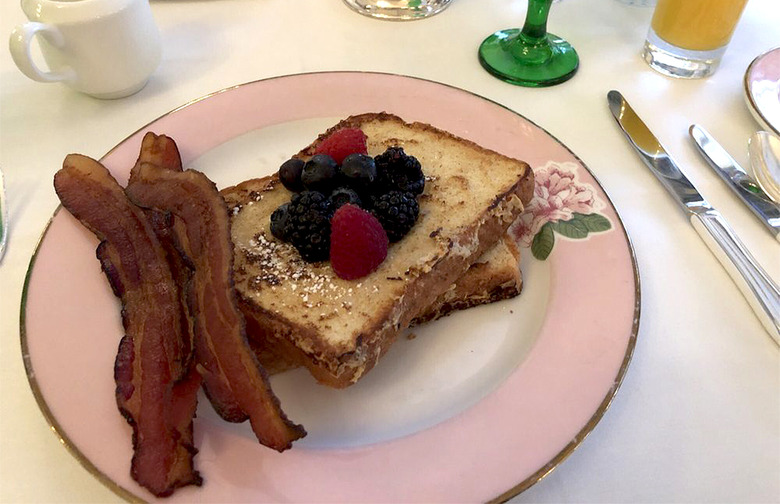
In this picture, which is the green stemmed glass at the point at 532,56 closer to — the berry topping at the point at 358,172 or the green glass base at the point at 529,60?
the green glass base at the point at 529,60

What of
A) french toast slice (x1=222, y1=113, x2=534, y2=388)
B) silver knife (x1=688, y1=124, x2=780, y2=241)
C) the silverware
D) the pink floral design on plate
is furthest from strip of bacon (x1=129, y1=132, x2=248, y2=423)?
silver knife (x1=688, y1=124, x2=780, y2=241)

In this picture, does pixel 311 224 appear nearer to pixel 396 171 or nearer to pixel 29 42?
pixel 396 171

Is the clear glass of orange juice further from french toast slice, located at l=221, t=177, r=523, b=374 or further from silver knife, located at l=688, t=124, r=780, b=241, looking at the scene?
french toast slice, located at l=221, t=177, r=523, b=374

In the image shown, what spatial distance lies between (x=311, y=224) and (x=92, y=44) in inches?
37.4

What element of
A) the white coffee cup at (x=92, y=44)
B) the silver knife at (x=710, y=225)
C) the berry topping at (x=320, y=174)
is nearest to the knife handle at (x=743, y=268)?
the silver knife at (x=710, y=225)

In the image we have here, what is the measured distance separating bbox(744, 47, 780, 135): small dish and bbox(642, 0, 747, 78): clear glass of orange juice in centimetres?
15

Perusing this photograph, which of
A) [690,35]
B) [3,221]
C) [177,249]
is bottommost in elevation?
[3,221]

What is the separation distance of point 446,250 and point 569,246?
0.31 m

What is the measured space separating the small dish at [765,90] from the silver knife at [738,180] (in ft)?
0.45

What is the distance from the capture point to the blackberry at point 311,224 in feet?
3.77

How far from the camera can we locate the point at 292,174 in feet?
4.30

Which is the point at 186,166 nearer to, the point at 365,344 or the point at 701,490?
the point at 365,344

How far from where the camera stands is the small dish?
1.58 metres

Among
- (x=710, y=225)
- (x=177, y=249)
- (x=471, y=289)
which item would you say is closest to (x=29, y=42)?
(x=177, y=249)
